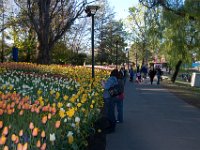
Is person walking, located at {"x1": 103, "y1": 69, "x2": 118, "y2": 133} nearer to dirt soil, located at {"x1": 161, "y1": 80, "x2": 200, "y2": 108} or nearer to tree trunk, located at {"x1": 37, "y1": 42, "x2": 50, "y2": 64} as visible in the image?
dirt soil, located at {"x1": 161, "y1": 80, "x2": 200, "y2": 108}

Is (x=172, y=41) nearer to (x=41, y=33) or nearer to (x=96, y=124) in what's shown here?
(x=41, y=33)

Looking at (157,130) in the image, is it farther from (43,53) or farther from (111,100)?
(43,53)

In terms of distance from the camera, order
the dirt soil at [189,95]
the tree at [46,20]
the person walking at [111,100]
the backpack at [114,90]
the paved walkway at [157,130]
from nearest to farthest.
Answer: the paved walkway at [157,130]
the person walking at [111,100]
the backpack at [114,90]
the dirt soil at [189,95]
the tree at [46,20]

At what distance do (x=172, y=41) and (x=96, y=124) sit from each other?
687 inches

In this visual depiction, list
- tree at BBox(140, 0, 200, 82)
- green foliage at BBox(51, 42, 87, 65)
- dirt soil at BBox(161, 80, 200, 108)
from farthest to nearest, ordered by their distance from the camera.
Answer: green foliage at BBox(51, 42, 87, 65)
tree at BBox(140, 0, 200, 82)
dirt soil at BBox(161, 80, 200, 108)

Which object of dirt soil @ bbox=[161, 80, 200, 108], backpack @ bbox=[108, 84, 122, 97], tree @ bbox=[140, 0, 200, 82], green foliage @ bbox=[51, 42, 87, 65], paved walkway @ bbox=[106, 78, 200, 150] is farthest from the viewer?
green foliage @ bbox=[51, 42, 87, 65]

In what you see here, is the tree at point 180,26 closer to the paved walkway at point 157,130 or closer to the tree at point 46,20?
the paved walkway at point 157,130

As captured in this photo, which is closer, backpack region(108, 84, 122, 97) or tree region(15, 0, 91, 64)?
backpack region(108, 84, 122, 97)

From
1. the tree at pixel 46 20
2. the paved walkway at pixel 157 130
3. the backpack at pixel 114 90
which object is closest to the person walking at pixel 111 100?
the backpack at pixel 114 90

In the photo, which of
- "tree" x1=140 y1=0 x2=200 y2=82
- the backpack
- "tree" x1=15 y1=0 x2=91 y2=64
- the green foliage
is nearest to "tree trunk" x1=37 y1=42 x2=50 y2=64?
"tree" x1=15 y1=0 x2=91 y2=64

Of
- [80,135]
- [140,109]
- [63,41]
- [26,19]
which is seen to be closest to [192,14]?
[140,109]

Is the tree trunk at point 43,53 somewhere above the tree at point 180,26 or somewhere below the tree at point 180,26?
below

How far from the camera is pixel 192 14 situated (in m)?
19.4

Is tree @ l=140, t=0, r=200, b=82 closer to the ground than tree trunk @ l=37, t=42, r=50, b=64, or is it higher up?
higher up
